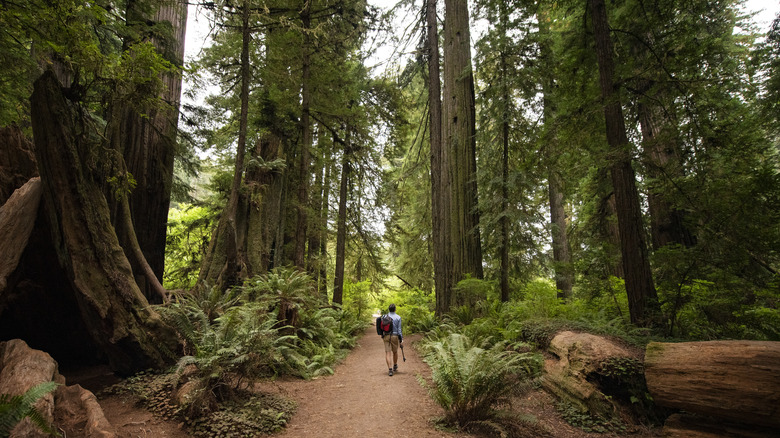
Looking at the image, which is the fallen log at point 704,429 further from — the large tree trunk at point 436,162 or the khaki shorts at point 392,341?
the large tree trunk at point 436,162

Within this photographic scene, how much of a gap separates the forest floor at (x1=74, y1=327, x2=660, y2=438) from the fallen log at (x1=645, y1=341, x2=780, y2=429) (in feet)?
2.38

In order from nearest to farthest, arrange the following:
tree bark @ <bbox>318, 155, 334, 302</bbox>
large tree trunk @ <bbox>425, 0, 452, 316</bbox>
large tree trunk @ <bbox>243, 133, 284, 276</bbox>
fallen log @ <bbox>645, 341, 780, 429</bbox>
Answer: fallen log @ <bbox>645, 341, 780, 429</bbox>, large tree trunk @ <bbox>243, 133, 284, 276</bbox>, large tree trunk @ <bbox>425, 0, 452, 316</bbox>, tree bark @ <bbox>318, 155, 334, 302</bbox>

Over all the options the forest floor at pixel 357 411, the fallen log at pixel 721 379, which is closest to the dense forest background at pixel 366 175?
the forest floor at pixel 357 411

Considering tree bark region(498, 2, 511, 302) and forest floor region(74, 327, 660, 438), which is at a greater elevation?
tree bark region(498, 2, 511, 302)

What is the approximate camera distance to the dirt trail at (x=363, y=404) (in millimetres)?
4297

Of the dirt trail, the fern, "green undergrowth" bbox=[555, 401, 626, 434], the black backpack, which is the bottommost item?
the dirt trail

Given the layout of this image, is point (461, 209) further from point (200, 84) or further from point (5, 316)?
point (5, 316)

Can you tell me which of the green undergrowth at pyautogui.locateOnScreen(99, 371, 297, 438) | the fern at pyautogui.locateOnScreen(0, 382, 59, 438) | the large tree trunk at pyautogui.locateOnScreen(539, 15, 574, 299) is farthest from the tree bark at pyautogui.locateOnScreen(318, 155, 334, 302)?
the fern at pyautogui.locateOnScreen(0, 382, 59, 438)

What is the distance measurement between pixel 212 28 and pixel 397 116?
759cm

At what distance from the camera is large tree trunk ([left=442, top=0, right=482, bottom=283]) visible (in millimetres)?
9797

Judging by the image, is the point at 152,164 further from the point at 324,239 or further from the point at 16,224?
the point at 324,239

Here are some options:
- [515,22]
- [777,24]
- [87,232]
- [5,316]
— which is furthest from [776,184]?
[5,316]

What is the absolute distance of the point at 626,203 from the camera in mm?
5500

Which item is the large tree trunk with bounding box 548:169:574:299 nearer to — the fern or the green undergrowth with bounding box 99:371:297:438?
the green undergrowth with bounding box 99:371:297:438
